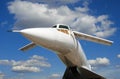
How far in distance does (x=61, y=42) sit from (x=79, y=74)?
6016mm

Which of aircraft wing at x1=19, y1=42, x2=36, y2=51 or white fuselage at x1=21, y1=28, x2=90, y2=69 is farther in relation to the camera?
aircraft wing at x1=19, y1=42, x2=36, y2=51

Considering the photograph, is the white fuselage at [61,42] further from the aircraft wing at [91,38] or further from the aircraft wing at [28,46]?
the aircraft wing at [28,46]

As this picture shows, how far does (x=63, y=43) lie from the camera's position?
19.5 m

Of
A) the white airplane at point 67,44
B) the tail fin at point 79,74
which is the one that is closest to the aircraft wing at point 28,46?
the white airplane at point 67,44

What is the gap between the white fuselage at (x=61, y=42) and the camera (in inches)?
682

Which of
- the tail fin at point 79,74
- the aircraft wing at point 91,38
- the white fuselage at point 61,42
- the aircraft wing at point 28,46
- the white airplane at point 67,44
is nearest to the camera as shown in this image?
the white fuselage at point 61,42

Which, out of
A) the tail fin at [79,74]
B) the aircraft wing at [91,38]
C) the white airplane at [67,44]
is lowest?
the tail fin at [79,74]

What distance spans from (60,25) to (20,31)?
549 centimetres

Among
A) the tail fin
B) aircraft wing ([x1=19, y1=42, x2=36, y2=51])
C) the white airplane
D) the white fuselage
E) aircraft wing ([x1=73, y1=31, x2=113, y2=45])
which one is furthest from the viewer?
aircraft wing ([x1=19, y1=42, x2=36, y2=51])

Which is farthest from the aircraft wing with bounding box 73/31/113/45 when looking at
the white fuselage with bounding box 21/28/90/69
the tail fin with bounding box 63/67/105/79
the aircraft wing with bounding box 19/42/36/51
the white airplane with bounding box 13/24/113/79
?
the aircraft wing with bounding box 19/42/36/51

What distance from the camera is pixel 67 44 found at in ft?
65.9

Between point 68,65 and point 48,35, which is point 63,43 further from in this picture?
point 68,65

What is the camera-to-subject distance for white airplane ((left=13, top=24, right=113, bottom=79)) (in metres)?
17.5

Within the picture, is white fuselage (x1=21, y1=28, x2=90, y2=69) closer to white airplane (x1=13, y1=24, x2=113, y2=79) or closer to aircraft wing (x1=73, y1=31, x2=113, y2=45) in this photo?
white airplane (x1=13, y1=24, x2=113, y2=79)
